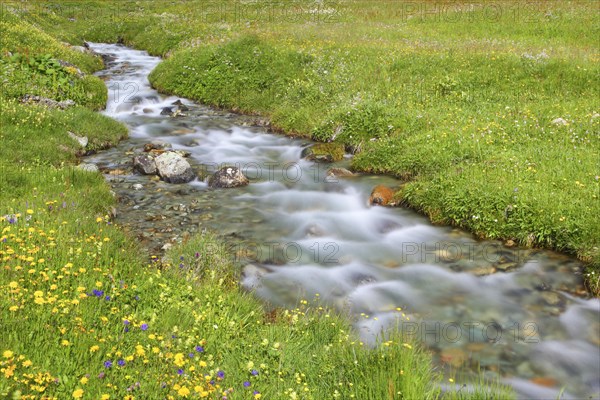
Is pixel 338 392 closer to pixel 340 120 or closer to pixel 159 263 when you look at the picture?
pixel 159 263

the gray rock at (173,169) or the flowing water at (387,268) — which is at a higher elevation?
the gray rock at (173,169)

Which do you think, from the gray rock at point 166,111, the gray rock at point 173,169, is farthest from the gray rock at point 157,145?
the gray rock at point 166,111

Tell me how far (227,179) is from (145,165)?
7.69 feet

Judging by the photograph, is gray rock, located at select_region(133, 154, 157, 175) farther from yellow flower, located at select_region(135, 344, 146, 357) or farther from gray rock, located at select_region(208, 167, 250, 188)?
yellow flower, located at select_region(135, 344, 146, 357)

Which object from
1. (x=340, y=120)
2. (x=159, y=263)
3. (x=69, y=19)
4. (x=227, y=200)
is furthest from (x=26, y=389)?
(x=69, y=19)

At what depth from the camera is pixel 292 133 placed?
17.0m

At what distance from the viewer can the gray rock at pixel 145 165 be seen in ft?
42.8

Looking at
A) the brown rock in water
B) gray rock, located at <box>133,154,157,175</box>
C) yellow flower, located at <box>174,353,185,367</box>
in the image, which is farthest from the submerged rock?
yellow flower, located at <box>174,353,185,367</box>

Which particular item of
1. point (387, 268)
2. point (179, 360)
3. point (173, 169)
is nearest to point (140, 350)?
point (179, 360)

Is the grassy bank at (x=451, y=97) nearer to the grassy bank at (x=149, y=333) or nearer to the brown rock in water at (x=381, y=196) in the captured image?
the brown rock in water at (x=381, y=196)

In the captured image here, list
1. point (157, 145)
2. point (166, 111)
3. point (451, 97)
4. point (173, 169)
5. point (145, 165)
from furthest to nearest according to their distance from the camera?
1. point (166, 111)
2. point (451, 97)
3. point (157, 145)
4. point (145, 165)
5. point (173, 169)

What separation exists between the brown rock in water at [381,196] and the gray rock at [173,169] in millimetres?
4849

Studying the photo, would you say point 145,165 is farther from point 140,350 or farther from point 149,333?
point 140,350

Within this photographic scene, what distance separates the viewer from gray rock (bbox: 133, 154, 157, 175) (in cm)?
1305
